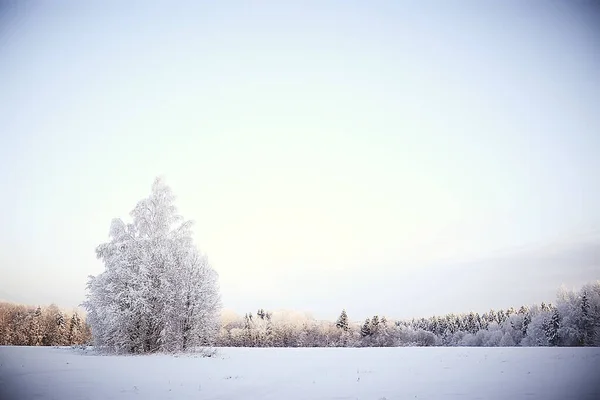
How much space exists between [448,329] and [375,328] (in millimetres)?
31119

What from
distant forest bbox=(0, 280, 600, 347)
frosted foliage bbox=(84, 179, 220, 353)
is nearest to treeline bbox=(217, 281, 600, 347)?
distant forest bbox=(0, 280, 600, 347)

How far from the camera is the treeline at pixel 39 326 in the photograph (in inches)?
2454

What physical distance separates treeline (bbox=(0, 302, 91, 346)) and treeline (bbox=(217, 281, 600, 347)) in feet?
88.4

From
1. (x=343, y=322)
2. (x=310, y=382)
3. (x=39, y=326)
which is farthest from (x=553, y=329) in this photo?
(x=39, y=326)

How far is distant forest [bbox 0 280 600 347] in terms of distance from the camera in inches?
2507

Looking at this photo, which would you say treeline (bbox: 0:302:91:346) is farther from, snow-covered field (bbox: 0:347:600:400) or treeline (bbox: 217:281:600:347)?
snow-covered field (bbox: 0:347:600:400)

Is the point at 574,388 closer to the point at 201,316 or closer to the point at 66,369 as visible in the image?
the point at 66,369

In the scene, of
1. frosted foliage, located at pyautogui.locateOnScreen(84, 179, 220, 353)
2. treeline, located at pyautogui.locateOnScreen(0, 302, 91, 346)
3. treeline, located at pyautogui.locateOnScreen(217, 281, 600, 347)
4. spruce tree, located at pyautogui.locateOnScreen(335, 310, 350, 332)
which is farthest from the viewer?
spruce tree, located at pyautogui.locateOnScreen(335, 310, 350, 332)

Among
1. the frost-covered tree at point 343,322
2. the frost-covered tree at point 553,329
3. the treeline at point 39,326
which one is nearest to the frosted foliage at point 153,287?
the treeline at point 39,326

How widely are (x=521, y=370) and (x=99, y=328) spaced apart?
32.1m

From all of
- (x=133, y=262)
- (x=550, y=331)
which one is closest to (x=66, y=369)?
(x=133, y=262)

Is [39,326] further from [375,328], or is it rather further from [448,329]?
[448,329]

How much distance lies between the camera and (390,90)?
151 feet

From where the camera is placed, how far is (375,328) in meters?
97.2
